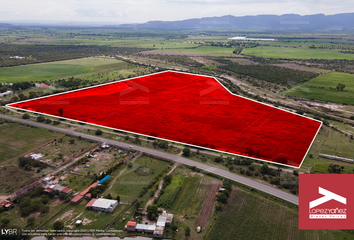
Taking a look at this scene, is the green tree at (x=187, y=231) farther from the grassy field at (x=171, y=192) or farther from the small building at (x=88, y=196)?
the small building at (x=88, y=196)

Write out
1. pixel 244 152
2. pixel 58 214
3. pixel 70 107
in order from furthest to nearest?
pixel 70 107
pixel 244 152
pixel 58 214

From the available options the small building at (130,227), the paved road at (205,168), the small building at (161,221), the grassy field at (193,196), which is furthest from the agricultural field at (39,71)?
the small building at (161,221)

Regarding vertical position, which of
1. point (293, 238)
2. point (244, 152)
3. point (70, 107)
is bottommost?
point (293, 238)

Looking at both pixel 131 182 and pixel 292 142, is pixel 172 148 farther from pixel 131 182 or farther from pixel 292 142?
pixel 292 142

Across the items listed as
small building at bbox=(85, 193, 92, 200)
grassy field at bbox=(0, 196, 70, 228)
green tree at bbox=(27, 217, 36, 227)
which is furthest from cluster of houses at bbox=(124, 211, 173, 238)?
green tree at bbox=(27, 217, 36, 227)

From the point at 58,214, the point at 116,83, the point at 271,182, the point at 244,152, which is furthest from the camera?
the point at 116,83

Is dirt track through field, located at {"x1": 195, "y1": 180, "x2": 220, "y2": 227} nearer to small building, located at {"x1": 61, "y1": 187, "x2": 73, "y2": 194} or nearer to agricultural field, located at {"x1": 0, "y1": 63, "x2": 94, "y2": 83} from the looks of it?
small building, located at {"x1": 61, "y1": 187, "x2": 73, "y2": 194}

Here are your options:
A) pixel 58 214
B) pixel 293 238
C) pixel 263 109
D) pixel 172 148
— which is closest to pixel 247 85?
pixel 263 109
